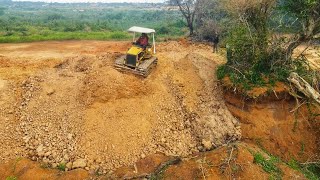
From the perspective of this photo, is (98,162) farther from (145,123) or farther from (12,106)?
(12,106)

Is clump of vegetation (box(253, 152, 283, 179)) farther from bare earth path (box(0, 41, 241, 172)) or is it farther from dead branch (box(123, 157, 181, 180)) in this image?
dead branch (box(123, 157, 181, 180))

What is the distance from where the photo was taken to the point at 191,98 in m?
10.8

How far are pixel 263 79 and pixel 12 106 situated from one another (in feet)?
26.7

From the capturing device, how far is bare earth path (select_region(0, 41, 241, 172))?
366 inches

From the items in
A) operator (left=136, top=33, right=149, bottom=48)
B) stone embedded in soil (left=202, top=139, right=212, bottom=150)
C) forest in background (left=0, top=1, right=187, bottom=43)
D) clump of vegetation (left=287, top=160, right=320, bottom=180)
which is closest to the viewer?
clump of vegetation (left=287, top=160, right=320, bottom=180)

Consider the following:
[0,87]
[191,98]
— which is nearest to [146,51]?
[191,98]

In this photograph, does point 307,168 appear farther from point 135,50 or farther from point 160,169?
point 135,50

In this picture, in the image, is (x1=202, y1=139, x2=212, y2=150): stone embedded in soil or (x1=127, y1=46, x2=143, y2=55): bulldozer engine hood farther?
(x1=127, y1=46, x2=143, y2=55): bulldozer engine hood

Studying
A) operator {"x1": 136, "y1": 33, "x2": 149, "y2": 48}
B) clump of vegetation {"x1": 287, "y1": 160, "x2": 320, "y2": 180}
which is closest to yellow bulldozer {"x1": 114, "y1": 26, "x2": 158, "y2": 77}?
operator {"x1": 136, "y1": 33, "x2": 149, "y2": 48}

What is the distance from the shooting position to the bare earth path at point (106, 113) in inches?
366

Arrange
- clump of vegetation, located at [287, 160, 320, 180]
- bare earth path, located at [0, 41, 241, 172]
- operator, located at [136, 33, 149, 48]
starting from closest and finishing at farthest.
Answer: clump of vegetation, located at [287, 160, 320, 180], bare earth path, located at [0, 41, 241, 172], operator, located at [136, 33, 149, 48]

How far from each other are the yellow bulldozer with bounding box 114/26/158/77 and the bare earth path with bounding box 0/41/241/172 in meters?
0.31

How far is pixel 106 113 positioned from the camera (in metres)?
9.95

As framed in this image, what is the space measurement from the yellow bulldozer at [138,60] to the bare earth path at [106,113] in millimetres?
310
